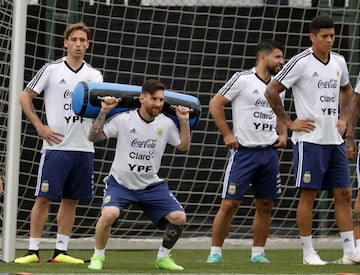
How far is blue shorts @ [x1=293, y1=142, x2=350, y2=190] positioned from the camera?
11.3 metres

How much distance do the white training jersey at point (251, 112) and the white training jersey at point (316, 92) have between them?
25.6 inches

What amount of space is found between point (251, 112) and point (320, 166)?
1086mm

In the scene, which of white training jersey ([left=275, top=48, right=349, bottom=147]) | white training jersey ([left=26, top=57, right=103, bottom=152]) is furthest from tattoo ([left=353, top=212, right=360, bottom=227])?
white training jersey ([left=26, top=57, right=103, bottom=152])

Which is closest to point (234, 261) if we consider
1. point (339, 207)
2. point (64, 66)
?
point (339, 207)

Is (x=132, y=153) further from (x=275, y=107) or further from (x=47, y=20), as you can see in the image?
(x=47, y=20)

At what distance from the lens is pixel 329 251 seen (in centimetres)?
1398

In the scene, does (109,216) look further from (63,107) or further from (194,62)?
(194,62)

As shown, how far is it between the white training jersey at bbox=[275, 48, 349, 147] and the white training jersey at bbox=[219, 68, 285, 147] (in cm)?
65

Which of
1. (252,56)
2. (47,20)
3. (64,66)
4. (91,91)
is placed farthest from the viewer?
(252,56)

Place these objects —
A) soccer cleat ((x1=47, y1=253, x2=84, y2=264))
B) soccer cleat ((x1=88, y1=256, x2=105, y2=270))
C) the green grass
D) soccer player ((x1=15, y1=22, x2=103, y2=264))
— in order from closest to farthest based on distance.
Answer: the green grass → soccer cleat ((x1=88, y1=256, x2=105, y2=270)) → soccer cleat ((x1=47, y1=253, x2=84, y2=264)) → soccer player ((x1=15, y1=22, x2=103, y2=264))

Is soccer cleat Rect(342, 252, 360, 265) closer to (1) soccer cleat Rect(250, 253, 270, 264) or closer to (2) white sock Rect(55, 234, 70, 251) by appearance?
(1) soccer cleat Rect(250, 253, 270, 264)

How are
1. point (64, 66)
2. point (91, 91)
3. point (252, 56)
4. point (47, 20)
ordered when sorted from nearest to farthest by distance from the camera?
point (91, 91)
point (64, 66)
point (47, 20)
point (252, 56)

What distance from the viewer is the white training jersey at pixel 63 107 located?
463 inches

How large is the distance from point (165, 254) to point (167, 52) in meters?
3.66
